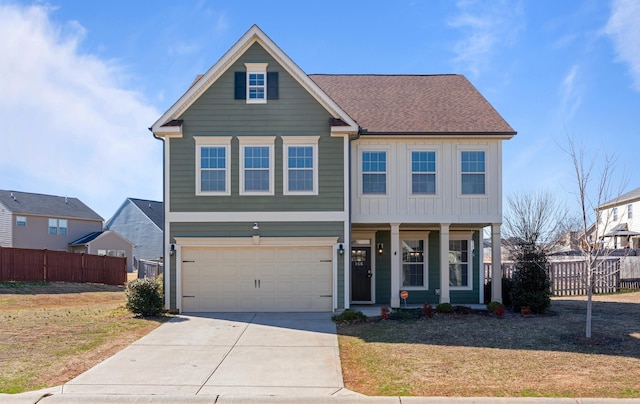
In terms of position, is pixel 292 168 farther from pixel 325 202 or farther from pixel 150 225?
pixel 150 225

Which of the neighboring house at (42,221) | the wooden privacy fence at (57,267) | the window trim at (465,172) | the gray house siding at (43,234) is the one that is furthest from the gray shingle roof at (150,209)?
the window trim at (465,172)

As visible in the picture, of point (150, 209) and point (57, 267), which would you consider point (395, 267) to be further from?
point (150, 209)

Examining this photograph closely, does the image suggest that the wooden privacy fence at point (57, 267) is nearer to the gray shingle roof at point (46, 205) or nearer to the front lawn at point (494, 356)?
the gray shingle roof at point (46, 205)

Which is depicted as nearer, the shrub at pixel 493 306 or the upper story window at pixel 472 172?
the shrub at pixel 493 306

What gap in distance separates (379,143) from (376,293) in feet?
17.4

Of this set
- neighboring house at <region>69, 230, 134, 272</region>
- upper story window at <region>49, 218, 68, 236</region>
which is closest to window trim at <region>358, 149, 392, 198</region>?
neighboring house at <region>69, 230, 134, 272</region>

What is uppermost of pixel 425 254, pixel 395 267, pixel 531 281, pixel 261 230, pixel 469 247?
pixel 261 230

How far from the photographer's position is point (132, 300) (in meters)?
14.5

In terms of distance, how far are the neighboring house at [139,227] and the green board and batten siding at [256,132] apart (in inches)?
1238

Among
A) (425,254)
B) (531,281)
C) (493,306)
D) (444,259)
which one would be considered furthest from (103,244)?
(531,281)

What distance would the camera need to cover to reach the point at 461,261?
18.1 m

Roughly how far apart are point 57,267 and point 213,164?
16.2m

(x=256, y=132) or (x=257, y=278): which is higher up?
(x=256, y=132)

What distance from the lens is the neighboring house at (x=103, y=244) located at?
41.5m
